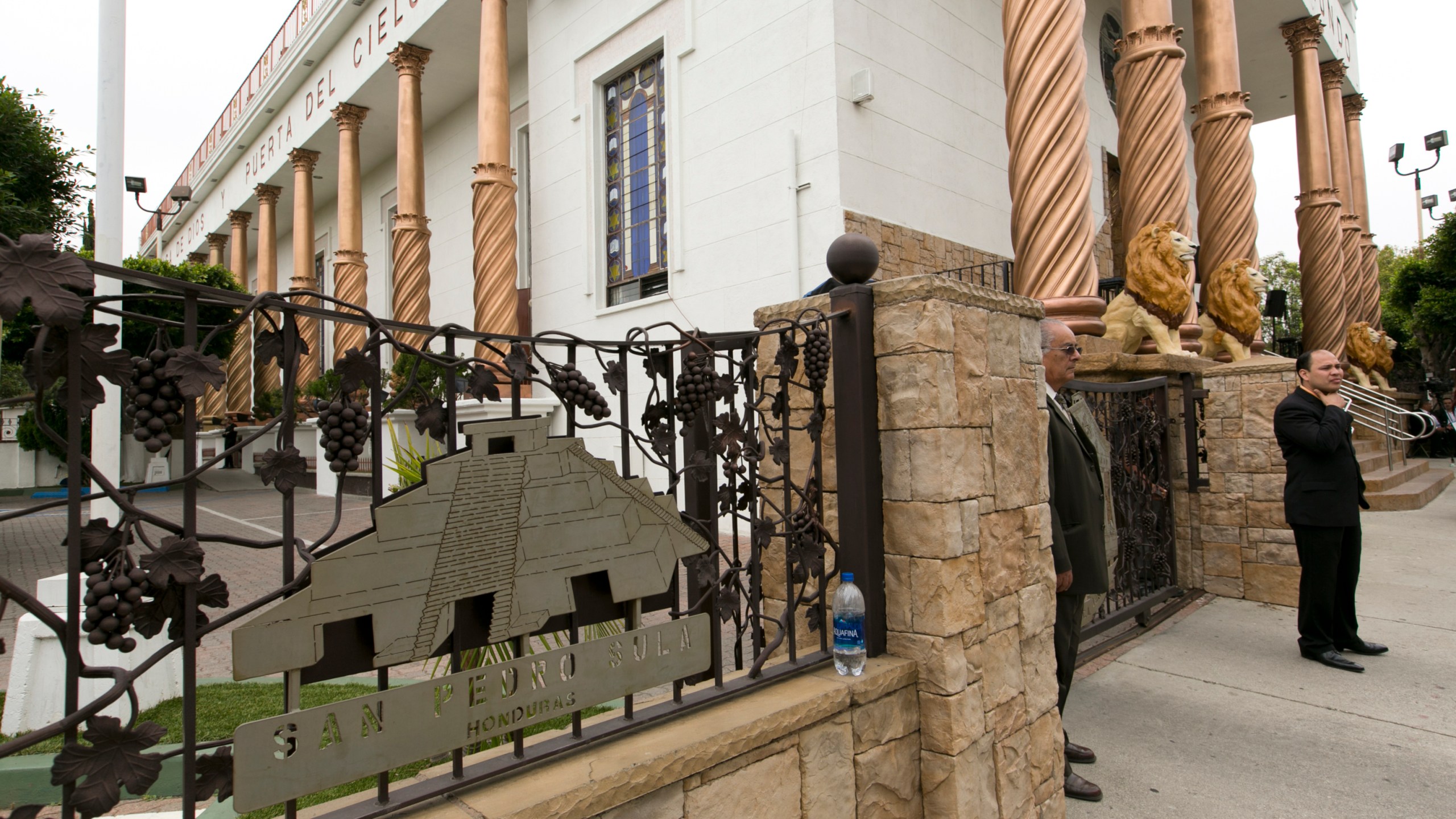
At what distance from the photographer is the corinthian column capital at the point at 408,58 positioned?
567 inches

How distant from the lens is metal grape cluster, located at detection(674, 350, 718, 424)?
2.19 m

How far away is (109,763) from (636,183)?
11178 millimetres

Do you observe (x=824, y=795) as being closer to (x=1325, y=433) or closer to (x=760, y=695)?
(x=760, y=695)

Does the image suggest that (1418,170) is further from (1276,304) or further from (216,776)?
(216,776)

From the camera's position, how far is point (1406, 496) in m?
9.94

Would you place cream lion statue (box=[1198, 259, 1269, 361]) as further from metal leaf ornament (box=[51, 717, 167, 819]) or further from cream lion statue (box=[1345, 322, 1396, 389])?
metal leaf ornament (box=[51, 717, 167, 819])

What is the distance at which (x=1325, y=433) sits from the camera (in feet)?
14.1

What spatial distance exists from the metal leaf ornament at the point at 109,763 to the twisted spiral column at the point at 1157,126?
10280 mm

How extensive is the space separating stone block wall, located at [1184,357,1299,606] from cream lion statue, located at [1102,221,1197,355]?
193 centimetres

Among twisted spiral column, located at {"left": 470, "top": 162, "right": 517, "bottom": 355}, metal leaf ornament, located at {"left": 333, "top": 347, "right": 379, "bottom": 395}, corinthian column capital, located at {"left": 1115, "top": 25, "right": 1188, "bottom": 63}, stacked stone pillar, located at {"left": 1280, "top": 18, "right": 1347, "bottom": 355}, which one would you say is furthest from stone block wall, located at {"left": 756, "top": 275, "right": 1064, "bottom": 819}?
stacked stone pillar, located at {"left": 1280, "top": 18, "right": 1347, "bottom": 355}

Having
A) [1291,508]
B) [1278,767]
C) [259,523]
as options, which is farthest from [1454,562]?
[259,523]

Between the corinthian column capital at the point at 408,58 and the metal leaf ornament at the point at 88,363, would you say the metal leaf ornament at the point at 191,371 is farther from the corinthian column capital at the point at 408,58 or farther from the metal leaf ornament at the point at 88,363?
the corinthian column capital at the point at 408,58

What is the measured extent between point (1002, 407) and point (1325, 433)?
8.98 ft

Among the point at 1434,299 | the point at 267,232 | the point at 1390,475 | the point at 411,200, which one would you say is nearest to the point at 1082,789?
the point at 1390,475
